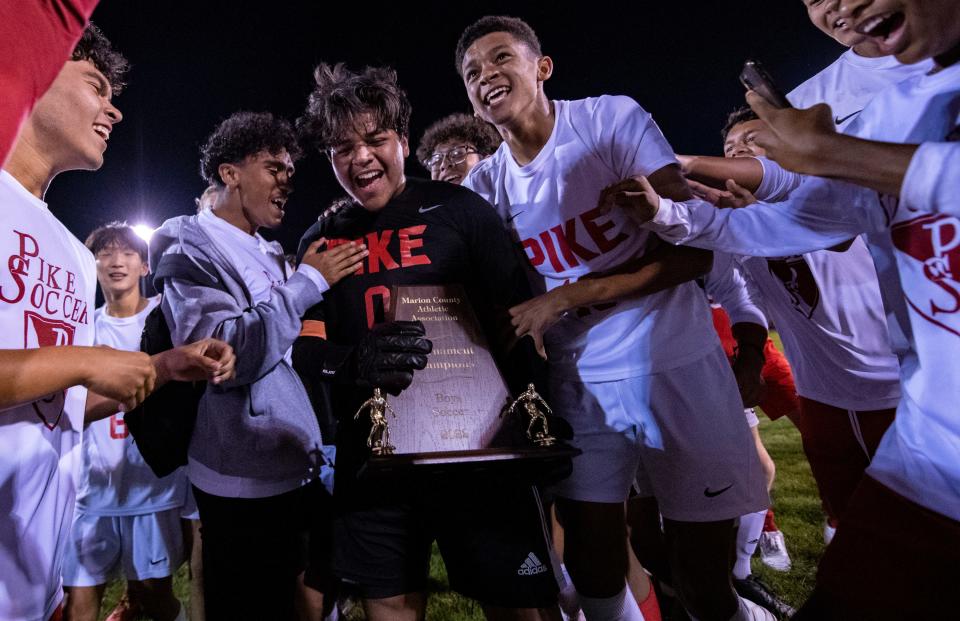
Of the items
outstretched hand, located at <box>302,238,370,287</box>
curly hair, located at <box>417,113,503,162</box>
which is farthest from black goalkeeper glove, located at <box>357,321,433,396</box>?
curly hair, located at <box>417,113,503,162</box>

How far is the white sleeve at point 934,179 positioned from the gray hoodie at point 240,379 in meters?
1.98

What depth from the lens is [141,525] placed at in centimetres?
355

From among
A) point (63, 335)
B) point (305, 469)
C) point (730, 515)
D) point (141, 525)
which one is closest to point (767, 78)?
point (730, 515)

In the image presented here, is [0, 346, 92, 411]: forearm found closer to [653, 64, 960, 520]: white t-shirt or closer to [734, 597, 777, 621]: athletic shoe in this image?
[653, 64, 960, 520]: white t-shirt

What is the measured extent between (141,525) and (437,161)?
372cm

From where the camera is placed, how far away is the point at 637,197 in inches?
76.1

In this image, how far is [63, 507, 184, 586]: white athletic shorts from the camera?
3.36m

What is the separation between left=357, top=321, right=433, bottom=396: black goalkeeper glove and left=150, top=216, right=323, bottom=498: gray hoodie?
0.56 metres

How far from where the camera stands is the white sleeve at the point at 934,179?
1093mm

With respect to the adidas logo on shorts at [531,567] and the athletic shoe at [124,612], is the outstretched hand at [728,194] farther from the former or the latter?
the athletic shoe at [124,612]

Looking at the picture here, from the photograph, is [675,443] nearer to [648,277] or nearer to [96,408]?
[648,277]

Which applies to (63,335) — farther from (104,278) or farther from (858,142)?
(104,278)

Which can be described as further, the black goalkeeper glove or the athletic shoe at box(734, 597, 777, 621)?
the athletic shoe at box(734, 597, 777, 621)

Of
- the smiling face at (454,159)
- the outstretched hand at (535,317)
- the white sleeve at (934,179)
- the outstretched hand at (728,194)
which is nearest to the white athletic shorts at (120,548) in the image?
the outstretched hand at (535,317)
